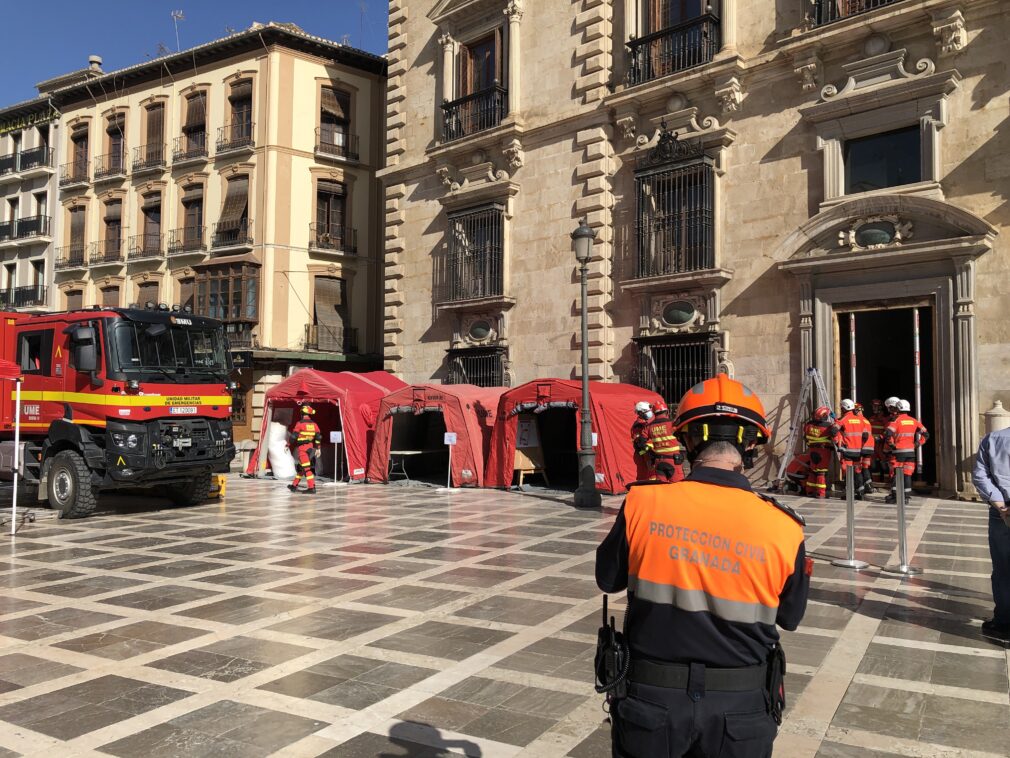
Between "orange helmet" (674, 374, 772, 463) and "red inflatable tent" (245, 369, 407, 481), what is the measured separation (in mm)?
15842

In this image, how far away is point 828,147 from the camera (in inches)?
584

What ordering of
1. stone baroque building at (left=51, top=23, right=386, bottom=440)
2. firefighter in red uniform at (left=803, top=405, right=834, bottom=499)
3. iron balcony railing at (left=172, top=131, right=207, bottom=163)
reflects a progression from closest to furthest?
firefighter in red uniform at (left=803, top=405, right=834, bottom=499) < stone baroque building at (left=51, top=23, right=386, bottom=440) < iron balcony railing at (left=172, top=131, right=207, bottom=163)

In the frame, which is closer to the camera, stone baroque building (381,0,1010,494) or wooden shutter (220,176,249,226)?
stone baroque building (381,0,1010,494)

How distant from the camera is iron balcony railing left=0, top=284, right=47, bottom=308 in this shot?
A: 108 ft

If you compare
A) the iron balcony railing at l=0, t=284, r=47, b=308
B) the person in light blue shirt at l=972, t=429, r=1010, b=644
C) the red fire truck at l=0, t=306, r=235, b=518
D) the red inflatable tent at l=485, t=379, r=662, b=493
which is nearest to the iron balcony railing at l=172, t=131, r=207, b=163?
the iron balcony railing at l=0, t=284, r=47, b=308

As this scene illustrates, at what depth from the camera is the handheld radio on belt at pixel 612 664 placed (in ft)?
7.85

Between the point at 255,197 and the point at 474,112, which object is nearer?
the point at 474,112

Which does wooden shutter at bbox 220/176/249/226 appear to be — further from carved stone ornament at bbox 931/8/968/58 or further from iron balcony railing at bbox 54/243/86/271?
carved stone ornament at bbox 931/8/968/58

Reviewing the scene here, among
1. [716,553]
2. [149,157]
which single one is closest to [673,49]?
[716,553]

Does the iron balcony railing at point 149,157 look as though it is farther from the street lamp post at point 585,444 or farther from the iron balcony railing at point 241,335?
the street lamp post at point 585,444

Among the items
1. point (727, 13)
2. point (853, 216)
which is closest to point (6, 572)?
point (853, 216)

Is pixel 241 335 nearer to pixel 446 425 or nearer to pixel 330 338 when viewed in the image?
pixel 330 338

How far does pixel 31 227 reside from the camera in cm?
3341

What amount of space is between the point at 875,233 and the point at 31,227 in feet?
107
